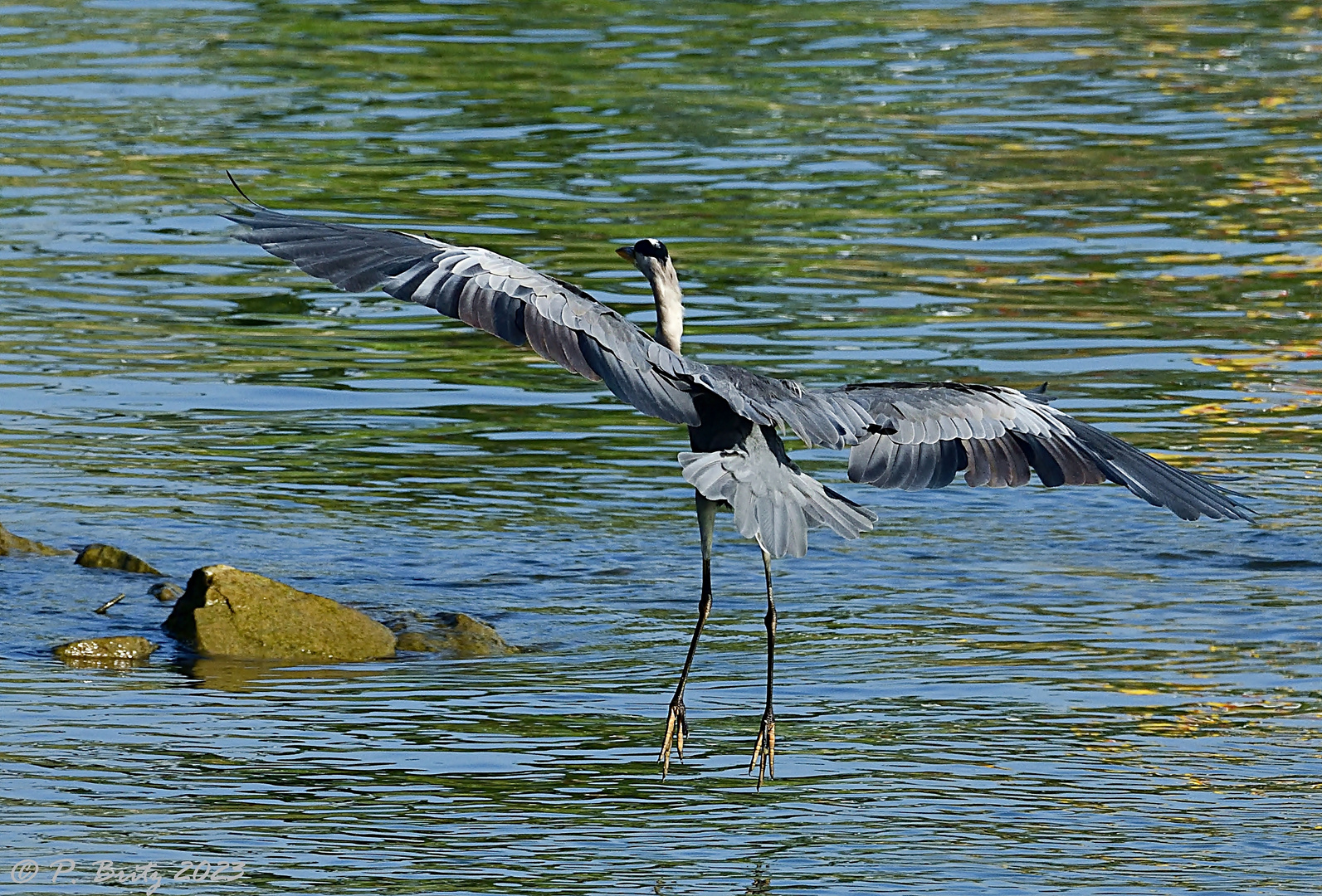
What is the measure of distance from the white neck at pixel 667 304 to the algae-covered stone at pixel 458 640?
1638 mm

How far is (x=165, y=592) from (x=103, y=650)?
82 centimetres

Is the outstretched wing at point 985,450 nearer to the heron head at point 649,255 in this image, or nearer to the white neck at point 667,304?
the white neck at point 667,304

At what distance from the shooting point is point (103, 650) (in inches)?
335

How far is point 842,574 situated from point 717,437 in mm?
2827

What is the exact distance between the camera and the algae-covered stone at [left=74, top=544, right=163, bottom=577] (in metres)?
9.61

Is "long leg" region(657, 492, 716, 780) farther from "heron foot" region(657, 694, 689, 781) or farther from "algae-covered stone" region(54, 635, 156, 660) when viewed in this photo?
"algae-covered stone" region(54, 635, 156, 660)

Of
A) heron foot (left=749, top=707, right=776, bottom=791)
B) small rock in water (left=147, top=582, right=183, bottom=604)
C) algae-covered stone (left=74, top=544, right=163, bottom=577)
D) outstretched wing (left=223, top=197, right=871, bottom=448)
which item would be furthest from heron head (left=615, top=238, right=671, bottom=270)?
algae-covered stone (left=74, top=544, right=163, bottom=577)

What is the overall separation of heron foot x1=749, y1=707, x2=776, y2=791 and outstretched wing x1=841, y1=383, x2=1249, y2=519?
0.82 meters

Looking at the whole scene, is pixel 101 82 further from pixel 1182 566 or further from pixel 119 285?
pixel 1182 566

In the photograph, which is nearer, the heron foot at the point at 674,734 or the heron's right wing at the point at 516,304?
the heron's right wing at the point at 516,304

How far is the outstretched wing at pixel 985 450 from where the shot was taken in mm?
7309

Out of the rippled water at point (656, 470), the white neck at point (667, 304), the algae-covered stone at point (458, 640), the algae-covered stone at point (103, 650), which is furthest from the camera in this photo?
the algae-covered stone at point (458, 640)

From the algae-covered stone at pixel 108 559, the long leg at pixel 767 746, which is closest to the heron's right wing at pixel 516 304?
the long leg at pixel 767 746

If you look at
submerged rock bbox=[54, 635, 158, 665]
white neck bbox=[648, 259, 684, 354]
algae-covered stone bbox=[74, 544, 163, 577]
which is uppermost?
white neck bbox=[648, 259, 684, 354]
